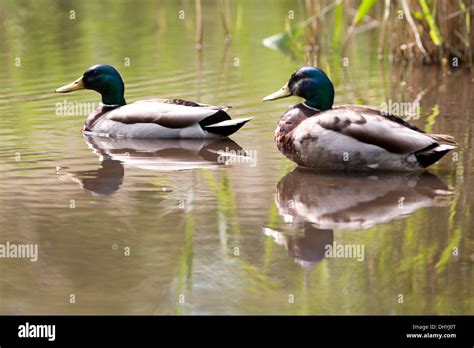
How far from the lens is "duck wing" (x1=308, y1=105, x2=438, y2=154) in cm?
703

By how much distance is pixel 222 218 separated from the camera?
6.18 m

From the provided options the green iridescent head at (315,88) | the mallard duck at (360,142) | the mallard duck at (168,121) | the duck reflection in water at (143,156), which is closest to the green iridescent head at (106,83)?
the mallard duck at (168,121)

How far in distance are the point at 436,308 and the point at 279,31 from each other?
1275 centimetres

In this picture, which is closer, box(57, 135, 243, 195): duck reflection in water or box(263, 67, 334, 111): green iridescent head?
box(57, 135, 243, 195): duck reflection in water

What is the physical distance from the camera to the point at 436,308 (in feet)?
15.1

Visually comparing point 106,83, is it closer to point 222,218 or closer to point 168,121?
point 168,121

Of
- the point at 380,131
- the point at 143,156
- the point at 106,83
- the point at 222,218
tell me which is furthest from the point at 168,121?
the point at 222,218

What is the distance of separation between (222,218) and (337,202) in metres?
0.82

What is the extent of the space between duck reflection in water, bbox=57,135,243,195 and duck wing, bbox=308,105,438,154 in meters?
1.18

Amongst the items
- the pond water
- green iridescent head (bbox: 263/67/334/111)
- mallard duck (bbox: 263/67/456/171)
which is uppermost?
green iridescent head (bbox: 263/67/334/111)

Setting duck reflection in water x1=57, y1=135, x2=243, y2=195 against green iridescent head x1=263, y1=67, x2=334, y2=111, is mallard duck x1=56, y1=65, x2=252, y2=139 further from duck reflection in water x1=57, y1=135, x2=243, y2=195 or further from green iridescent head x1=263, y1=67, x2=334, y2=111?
green iridescent head x1=263, y1=67, x2=334, y2=111

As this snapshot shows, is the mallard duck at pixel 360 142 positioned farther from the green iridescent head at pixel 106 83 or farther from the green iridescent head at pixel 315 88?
the green iridescent head at pixel 106 83

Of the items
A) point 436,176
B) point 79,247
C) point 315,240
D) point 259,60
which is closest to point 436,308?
point 315,240

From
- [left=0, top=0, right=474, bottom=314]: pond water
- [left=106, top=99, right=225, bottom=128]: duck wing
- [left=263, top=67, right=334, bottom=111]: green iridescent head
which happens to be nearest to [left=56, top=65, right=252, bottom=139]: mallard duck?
[left=106, top=99, right=225, bottom=128]: duck wing
